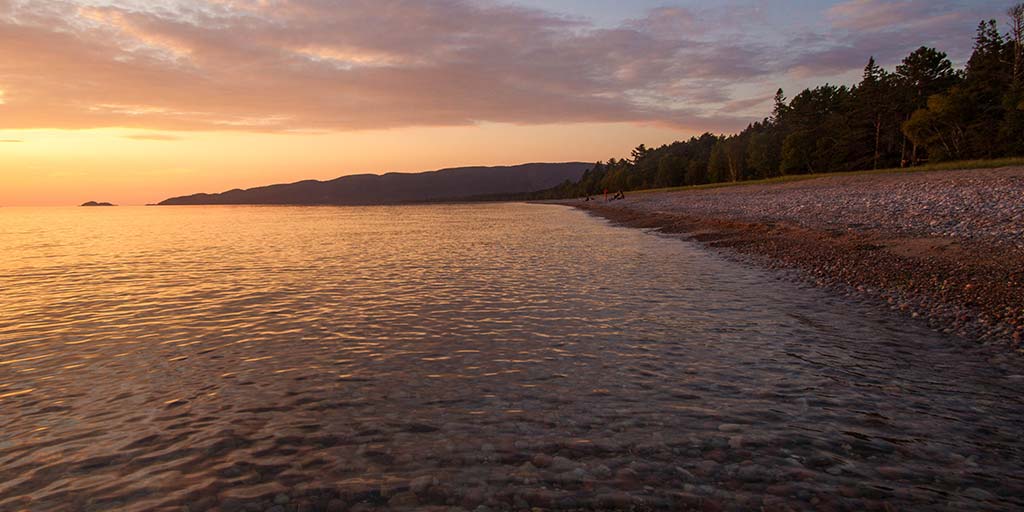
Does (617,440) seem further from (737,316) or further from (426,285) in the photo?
(426,285)

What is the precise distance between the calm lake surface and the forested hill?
272ft

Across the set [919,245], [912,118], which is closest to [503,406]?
[919,245]

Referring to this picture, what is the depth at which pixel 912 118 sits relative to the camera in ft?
279

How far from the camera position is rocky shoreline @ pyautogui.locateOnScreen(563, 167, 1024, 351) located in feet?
42.7

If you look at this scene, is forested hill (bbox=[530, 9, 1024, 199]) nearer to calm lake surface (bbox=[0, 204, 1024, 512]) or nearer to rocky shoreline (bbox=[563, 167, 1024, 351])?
rocky shoreline (bbox=[563, 167, 1024, 351])

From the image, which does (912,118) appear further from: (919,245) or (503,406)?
(503,406)

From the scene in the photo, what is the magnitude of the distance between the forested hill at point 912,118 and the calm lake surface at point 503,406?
83016 mm

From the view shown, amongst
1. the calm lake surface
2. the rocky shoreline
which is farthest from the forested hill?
the calm lake surface

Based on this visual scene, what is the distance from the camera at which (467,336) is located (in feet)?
40.3

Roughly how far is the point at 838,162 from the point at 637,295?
113052mm

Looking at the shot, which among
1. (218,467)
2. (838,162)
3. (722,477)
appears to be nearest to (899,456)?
(722,477)

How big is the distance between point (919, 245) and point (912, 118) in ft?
277

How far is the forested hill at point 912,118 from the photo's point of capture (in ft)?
256

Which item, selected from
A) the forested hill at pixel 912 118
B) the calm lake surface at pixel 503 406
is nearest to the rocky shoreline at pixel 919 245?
the calm lake surface at pixel 503 406
